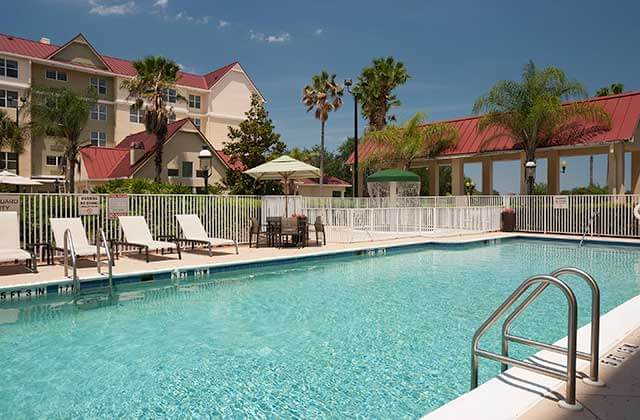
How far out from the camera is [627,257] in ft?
43.5

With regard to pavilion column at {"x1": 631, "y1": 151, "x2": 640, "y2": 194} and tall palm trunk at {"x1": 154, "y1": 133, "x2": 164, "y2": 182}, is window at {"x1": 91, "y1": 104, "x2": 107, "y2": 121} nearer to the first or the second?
tall palm trunk at {"x1": 154, "y1": 133, "x2": 164, "y2": 182}

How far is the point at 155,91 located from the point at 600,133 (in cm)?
2280

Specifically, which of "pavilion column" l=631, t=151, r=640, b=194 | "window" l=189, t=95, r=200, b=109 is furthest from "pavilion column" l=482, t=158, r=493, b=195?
"window" l=189, t=95, r=200, b=109

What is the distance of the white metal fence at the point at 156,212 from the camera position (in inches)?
408

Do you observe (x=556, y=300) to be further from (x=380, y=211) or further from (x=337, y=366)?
(x=380, y=211)

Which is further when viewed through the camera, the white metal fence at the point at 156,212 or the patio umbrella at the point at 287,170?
the patio umbrella at the point at 287,170

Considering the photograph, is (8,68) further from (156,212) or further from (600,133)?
(600,133)

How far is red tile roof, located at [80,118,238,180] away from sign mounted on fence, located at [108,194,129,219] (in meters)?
18.4

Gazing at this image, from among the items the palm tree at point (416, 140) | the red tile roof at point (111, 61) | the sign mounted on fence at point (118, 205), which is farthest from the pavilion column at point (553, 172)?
the red tile roof at point (111, 61)

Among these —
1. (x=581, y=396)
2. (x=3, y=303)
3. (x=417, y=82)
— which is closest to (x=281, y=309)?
(x=3, y=303)

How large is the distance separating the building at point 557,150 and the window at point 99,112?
21.3 metres

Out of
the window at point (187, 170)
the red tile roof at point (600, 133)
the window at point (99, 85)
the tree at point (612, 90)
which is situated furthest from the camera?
the window at point (99, 85)

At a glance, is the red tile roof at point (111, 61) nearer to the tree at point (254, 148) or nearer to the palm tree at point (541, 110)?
the tree at point (254, 148)

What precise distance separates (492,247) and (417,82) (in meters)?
18.7
